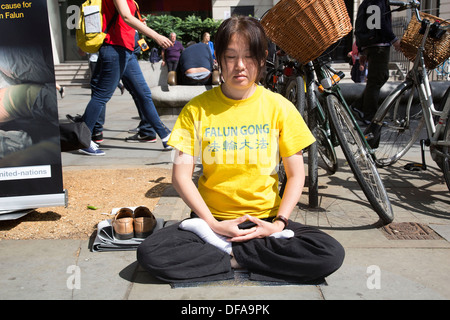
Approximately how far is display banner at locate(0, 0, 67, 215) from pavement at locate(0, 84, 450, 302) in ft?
1.25

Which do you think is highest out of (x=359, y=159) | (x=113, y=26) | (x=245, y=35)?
(x=113, y=26)

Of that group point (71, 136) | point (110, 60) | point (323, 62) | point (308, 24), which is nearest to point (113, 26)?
point (110, 60)

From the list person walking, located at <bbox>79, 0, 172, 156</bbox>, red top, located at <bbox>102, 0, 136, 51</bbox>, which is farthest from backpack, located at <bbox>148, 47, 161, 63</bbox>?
red top, located at <bbox>102, 0, 136, 51</bbox>

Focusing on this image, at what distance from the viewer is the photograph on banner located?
3248mm

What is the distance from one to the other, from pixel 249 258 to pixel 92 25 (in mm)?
3672

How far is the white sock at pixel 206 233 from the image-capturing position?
2578 millimetres

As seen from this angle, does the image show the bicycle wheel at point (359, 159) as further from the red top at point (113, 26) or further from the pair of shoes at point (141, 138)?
the pair of shoes at point (141, 138)

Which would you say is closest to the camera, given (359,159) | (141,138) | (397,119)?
(359,159)

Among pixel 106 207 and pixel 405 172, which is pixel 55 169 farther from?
pixel 405 172

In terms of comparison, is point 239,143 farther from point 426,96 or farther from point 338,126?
point 426,96

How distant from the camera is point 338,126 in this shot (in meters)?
3.43

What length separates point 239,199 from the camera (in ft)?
8.68

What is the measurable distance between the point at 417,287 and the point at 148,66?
14.8 m

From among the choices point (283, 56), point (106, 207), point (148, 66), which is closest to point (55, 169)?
point (106, 207)
